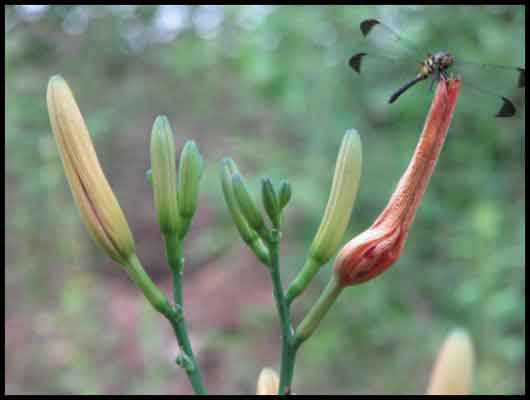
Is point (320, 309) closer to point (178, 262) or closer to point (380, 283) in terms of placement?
point (178, 262)

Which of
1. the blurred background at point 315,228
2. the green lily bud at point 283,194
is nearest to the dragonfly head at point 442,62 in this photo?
the green lily bud at point 283,194

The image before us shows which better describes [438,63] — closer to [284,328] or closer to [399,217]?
[399,217]

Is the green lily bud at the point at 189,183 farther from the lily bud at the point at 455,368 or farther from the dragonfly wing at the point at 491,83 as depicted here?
the dragonfly wing at the point at 491,83

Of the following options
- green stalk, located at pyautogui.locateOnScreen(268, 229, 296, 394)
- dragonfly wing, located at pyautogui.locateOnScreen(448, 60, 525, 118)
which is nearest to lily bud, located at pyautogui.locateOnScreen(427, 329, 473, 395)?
green stalk, located at pyautogui.locateOnScreen(268, 229, 296, 394)

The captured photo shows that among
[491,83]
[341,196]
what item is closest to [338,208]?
[341,196]

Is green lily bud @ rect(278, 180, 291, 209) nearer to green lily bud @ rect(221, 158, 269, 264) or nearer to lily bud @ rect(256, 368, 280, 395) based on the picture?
green lily bud @ rect(221, 158, 269, 264)

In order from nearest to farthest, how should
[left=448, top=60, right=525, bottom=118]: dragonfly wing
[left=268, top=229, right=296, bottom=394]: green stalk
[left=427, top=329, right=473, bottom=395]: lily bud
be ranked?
[left=427, top=329, right=473, bottom=395]: lily bud < [left=268, top=229, right=296, bottom=394]: green stalk < [left=448, top=60, right=525, bottom=118]: dragonfly wing
